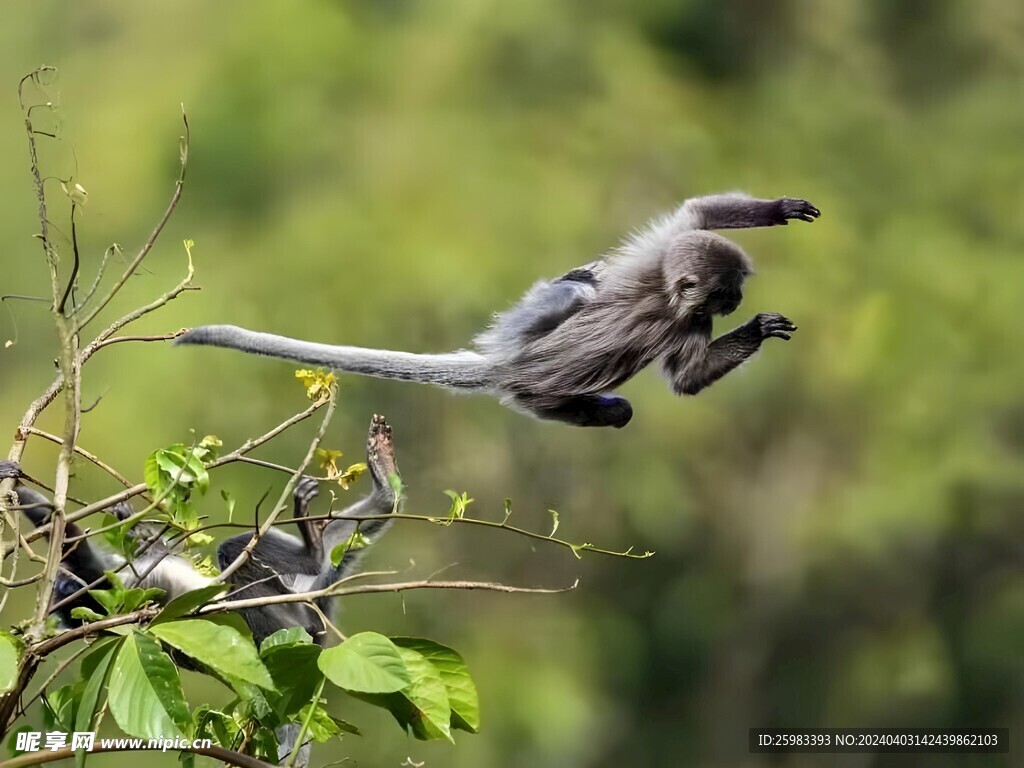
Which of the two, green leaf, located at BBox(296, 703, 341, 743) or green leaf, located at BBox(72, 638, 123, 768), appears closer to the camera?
green leaf, located at BBox(72, 638, 123, 768)

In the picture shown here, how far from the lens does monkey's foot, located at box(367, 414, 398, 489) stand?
2609mm

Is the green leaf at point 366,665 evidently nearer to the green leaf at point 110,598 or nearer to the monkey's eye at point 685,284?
the green leaf at point 110,598

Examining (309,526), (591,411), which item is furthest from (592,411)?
(309,526)

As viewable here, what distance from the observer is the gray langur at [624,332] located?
8.14 ft

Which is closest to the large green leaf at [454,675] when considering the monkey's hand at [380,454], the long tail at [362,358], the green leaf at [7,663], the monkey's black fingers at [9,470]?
the green leaf at [7,663]

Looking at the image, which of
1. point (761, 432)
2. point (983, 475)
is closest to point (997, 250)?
point (983, 475)

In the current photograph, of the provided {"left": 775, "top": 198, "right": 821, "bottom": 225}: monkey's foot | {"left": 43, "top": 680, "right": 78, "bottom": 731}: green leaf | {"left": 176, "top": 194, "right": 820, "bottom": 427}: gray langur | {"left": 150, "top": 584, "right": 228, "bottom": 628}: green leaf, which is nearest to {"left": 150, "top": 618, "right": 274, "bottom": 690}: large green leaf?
{"left": 150, "top": 584, "right": 228, "bottom": 628}: green leaf

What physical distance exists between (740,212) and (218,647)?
1.67 m

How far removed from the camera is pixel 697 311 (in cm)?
253

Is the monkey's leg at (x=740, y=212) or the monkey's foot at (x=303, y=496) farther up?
the monkey's leg at (x=740, y=212)

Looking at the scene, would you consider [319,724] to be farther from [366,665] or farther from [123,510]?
[123,510]

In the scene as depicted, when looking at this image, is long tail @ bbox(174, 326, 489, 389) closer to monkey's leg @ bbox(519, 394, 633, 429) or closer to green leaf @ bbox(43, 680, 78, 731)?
monkey's leg @ bbox(519, 394, 633, 429)

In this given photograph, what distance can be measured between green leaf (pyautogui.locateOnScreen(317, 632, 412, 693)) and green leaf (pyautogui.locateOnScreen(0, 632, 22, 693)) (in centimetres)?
30

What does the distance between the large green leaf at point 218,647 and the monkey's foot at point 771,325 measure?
158 centimetres
